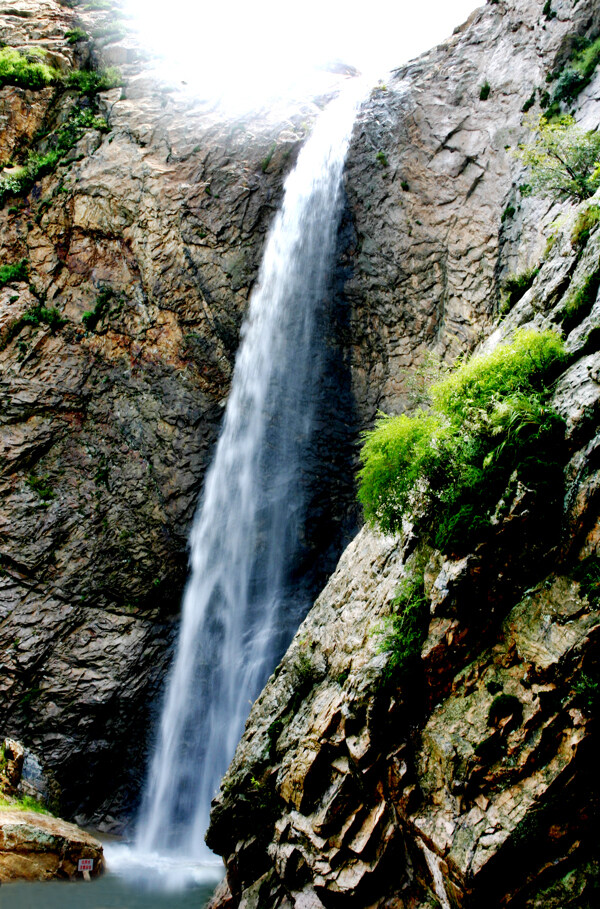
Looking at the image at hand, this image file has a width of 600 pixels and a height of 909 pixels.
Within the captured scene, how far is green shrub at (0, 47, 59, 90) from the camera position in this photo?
17.6 metres

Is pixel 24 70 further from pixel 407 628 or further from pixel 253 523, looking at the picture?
pixel 407 628

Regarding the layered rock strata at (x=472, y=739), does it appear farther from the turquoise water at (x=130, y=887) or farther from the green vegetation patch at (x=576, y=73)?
the green vegetation patch at (x=576, y=73)

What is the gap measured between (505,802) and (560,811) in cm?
42

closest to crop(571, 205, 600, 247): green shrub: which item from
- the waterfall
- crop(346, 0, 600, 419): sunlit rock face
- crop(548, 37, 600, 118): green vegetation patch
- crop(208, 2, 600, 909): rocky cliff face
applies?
crop(208, 2, 600, 909): rocky cliff face

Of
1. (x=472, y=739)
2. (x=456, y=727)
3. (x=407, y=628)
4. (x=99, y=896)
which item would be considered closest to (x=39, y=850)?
(x=99, y=896)

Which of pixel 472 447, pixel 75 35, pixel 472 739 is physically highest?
pixel 75 35

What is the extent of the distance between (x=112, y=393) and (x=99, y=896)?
37.8 ft

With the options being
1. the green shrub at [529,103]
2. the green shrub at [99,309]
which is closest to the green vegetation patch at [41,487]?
the green shrub at [99,309]

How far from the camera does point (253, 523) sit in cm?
1505

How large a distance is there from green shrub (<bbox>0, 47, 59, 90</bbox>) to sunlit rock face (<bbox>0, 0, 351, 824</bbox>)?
338mm

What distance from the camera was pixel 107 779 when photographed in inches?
526

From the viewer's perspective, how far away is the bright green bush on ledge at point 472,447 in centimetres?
527

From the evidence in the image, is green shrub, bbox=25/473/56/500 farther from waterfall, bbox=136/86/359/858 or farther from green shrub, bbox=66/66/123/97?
green shrub, bbox=66/66/123/97

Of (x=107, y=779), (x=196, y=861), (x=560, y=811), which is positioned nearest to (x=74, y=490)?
(x=107, y=779)
